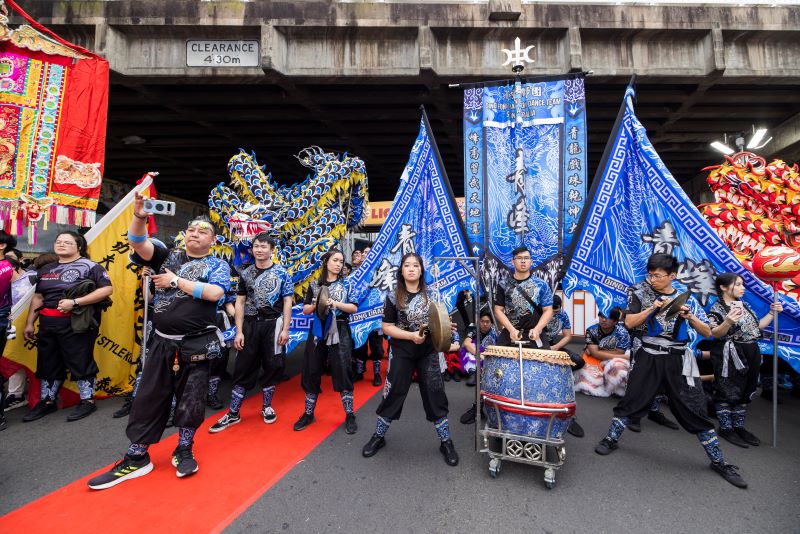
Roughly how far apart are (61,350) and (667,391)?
588 centimetres

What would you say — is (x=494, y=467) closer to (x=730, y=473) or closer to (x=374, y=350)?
(x=730, y=473)

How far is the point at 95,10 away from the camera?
19.1 feet

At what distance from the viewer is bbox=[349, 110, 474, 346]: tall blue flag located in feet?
12.0

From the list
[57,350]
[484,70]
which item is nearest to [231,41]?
[484,70]

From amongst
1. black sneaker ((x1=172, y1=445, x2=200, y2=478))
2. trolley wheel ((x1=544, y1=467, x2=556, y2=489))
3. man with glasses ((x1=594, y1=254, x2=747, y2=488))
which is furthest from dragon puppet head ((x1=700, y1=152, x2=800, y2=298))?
black sneaker ((x1=172, y1=445, x2=200, y2=478))

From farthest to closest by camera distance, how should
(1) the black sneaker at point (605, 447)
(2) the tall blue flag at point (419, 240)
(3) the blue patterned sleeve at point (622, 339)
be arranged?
(3) the blue patterned sleeve at point (622, 339), (2) the tall blue flag at point (419, 240), (1) the black sneaker at point (605, 447)

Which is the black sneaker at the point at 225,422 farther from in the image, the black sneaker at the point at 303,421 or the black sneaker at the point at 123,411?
the black sneaker at the point at 123,411

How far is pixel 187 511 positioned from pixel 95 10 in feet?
23.9

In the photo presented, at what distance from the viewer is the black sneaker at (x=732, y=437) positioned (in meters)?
3.49

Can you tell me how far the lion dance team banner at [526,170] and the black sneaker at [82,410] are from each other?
4.50 m

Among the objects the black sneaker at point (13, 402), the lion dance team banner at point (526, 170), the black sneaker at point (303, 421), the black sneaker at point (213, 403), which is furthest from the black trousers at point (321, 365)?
the black sneaker at point (13, 402)

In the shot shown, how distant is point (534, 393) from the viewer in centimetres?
279

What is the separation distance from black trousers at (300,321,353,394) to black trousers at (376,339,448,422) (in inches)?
30.2

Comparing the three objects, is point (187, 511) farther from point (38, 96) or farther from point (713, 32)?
point (713, 32)
